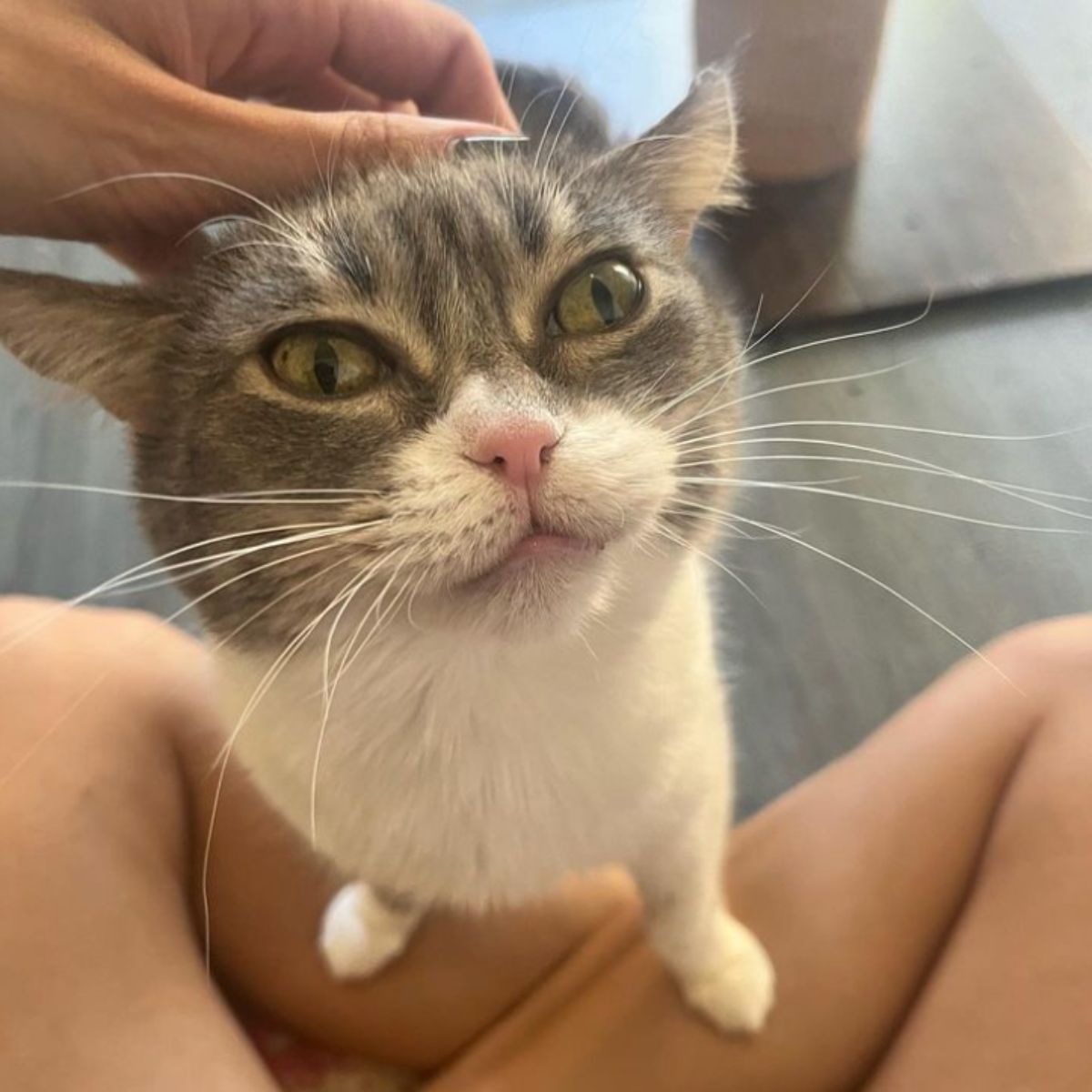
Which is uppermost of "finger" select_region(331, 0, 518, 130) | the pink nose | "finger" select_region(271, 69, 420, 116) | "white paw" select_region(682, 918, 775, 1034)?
"finger" select_region(331, 0, 518, 130)

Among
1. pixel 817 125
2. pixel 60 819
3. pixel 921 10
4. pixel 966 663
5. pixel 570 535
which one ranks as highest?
pixel 921 10

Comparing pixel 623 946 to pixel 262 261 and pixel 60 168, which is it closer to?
Result: pixel 262 261

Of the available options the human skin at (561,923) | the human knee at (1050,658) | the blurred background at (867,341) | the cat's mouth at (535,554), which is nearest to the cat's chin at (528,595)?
the cat's mouth at (535,554)

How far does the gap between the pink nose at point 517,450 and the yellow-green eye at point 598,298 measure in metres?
0.16

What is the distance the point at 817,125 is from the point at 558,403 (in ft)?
5.95

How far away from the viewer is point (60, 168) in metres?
0.86

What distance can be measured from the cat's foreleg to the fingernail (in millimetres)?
628

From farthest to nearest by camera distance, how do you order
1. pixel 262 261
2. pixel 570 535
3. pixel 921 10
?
pixel 921 10 → pixel 262 261 → pixel 570 535

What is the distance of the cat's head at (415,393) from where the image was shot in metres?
0.70

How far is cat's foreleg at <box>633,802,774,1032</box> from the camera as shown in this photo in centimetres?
104

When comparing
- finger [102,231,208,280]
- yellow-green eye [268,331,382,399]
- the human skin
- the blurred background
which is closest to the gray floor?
the blurred background

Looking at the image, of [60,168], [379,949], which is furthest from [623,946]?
[60,168]

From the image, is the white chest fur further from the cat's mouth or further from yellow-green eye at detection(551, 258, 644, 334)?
yellow-green eye at detection(551, 258, 644, 334)

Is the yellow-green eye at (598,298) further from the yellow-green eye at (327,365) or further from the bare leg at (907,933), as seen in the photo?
the bare leg at (907,933)
